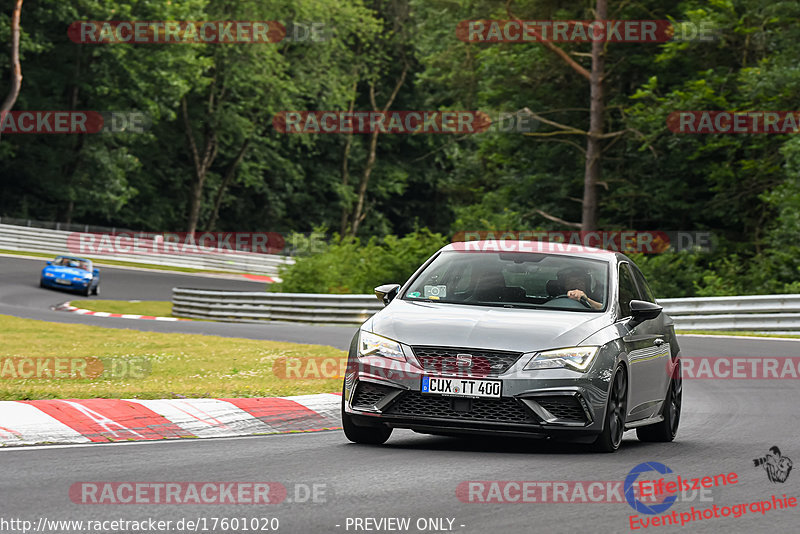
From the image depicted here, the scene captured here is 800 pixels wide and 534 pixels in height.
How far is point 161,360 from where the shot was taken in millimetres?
16891

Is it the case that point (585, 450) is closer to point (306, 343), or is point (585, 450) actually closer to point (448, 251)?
point (448, 251)

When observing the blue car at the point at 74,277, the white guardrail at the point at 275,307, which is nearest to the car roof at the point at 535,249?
the white guardrail at the point at 275,307

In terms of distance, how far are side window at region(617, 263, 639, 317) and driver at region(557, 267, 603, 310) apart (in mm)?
270

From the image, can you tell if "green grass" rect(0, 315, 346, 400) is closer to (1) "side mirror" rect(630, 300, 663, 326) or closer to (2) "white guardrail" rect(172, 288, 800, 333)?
(1) "side mirror" rect(630, 300, 663, 326)

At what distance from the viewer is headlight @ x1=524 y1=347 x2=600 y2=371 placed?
8727 millimetres

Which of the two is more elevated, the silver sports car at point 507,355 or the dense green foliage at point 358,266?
the silver sports car at point 507,355

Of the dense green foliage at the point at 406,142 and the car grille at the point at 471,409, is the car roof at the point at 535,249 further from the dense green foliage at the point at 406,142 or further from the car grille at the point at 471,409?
the dense green foliage at the point at 406,142

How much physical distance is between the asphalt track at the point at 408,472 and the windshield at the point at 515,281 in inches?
44.6

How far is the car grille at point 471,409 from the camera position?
8.72 meters

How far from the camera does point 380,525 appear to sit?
621 centimetres

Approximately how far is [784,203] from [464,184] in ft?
74.6
